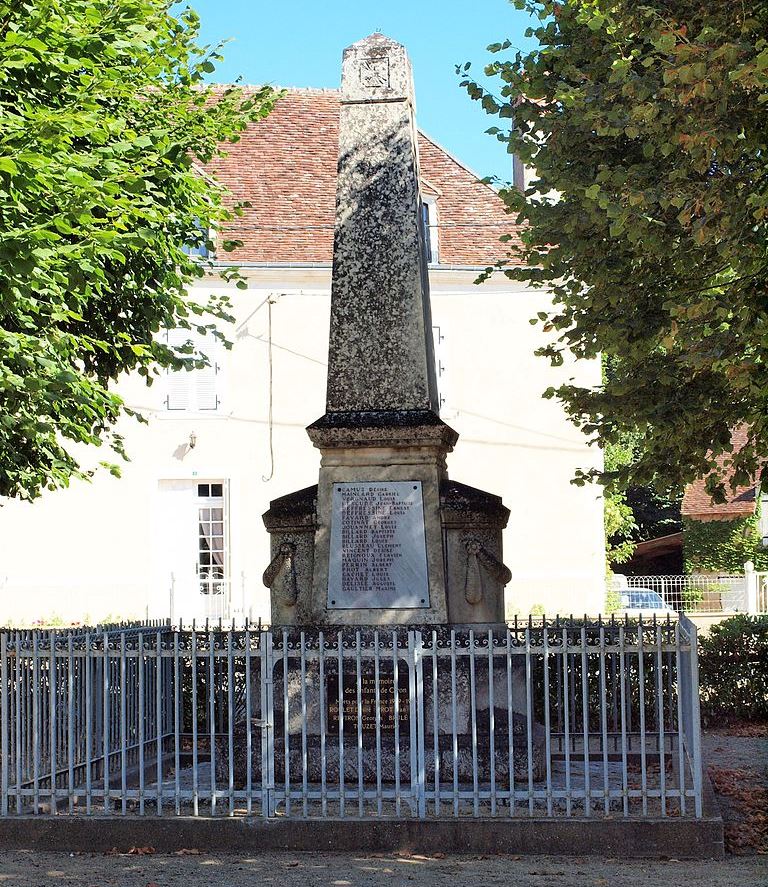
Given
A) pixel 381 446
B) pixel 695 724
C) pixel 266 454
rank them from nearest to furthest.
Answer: pixel 695 724 → pixel 381 446 → pixel 266 454

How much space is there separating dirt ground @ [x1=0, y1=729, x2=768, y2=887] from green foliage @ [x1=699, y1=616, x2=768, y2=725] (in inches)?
225

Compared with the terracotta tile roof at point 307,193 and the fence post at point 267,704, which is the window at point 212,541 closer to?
the terracotta tile roof at point 307,193

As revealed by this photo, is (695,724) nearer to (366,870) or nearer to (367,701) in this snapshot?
(366,870)

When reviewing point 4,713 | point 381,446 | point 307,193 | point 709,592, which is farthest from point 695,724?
point 709,592

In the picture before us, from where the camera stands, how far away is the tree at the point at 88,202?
8.21 meters

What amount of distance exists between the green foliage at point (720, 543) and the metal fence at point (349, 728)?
22903 millimetres

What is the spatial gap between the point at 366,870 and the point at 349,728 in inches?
67.5

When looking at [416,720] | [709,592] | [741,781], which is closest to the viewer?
[416,720]

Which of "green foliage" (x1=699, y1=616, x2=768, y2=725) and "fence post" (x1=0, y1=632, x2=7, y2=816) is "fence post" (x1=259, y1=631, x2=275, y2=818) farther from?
"green foliage" (x1=699, y1=616, x2=768, y2=725)

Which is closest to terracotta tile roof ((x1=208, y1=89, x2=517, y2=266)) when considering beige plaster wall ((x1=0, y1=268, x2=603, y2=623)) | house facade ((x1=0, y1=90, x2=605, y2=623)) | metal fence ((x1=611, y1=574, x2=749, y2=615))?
house facade ((x1=0, y1=90, x2=605, y2=623))

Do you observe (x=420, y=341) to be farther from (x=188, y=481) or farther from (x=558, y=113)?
(x=188, y=481)

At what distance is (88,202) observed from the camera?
27.8 feet

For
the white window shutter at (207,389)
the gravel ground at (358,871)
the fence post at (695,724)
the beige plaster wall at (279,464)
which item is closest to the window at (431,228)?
the beige plaster wall at (279,464)

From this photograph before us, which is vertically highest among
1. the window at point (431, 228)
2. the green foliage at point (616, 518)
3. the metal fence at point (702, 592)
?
the window at point (431, 228)
